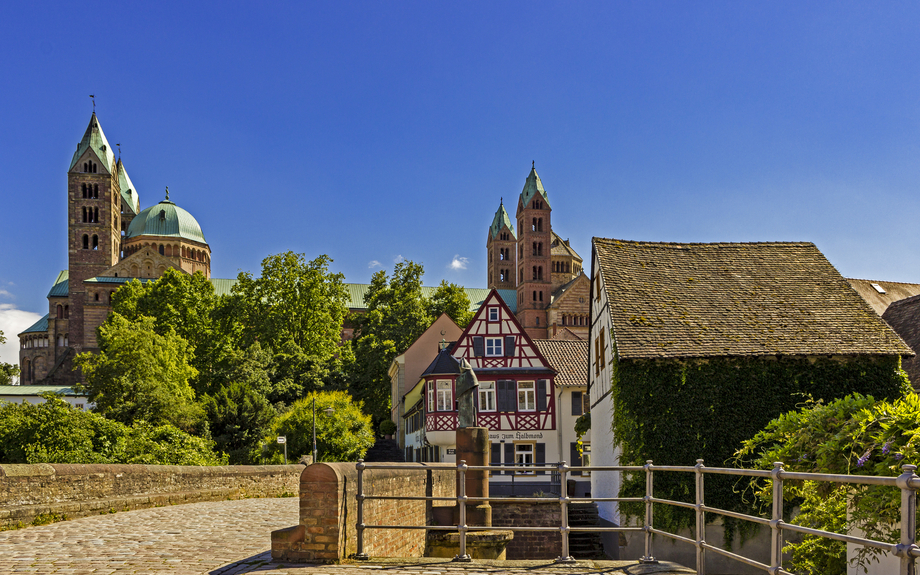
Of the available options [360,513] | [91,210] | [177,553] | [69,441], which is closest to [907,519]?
[360,513]

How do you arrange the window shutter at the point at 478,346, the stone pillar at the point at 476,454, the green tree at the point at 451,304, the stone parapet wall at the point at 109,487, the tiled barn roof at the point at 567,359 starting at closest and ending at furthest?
the stone parapet wall at the point at 109,487
the stone pillar at the point at 476,454
the tiled barn roof at the point at 567,359
the window shutter at the point at 478,346
the green tree at the point at 451,304

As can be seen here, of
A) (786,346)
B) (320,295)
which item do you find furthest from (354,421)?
(786,346)

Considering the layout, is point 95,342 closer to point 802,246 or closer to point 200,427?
point 200,427

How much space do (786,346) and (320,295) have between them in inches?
1617

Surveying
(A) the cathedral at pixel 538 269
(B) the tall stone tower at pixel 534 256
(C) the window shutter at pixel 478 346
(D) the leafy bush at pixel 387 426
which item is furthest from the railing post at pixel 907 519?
(B) the tall stone tower at pixel 534 256

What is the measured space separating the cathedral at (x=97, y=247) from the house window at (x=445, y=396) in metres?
56.2

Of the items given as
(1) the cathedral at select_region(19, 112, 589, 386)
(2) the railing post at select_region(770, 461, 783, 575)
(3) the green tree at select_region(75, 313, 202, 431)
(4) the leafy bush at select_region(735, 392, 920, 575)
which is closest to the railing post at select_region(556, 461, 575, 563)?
(4) the leafy bush at select_region(735, 392, 920, 575)

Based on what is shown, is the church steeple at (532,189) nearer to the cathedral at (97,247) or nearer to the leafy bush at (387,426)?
the cathedral at (97,247)

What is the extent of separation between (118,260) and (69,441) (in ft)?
239

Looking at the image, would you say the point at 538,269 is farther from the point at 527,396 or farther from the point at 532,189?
the point at 527,396

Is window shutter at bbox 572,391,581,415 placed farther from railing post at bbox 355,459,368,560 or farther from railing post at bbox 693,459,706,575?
railing post at bbox 693,459,706,575

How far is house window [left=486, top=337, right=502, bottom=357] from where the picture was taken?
34688 millimetres

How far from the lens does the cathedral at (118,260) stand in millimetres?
82812

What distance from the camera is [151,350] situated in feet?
157
